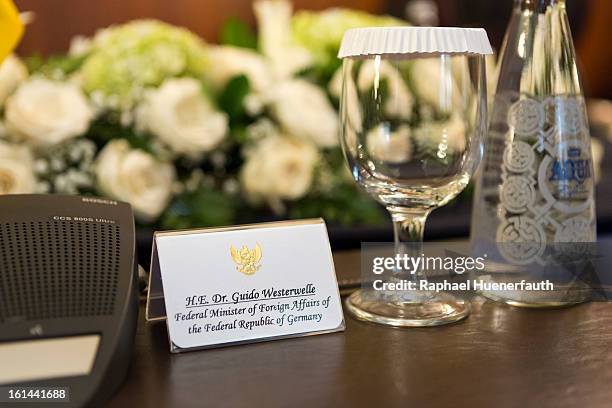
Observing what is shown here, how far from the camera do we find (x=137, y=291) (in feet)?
1.47

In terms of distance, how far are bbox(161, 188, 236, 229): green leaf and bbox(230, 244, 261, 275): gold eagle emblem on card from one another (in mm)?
569

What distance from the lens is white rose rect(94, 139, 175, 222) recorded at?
1004mm

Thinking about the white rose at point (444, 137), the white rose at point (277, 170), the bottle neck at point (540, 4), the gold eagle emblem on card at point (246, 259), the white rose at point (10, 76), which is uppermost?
the bottle neck at point (540, 4)

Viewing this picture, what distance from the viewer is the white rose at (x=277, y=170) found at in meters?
1.10

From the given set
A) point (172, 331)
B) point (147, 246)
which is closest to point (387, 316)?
point (172, 331)

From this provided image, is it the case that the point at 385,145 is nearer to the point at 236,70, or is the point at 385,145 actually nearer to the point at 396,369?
the point at 396,369

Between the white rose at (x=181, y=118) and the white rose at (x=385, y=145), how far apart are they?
56cm

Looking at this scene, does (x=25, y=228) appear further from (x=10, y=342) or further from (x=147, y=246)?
(x=147, y=246)

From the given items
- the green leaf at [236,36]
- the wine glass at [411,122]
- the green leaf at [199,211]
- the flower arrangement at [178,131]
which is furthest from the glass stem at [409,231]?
the green leaf at [236,36]

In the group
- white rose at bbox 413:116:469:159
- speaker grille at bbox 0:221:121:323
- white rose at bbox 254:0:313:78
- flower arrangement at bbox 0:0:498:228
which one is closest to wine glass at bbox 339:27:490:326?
white rose at bbox 413:116:469:159

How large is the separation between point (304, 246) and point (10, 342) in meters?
0.20

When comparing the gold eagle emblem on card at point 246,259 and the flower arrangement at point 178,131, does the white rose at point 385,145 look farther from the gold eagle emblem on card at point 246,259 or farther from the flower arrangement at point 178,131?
the flower arrangement at point 178,131

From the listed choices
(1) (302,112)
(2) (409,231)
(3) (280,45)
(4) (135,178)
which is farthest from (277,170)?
(2) (409,231)

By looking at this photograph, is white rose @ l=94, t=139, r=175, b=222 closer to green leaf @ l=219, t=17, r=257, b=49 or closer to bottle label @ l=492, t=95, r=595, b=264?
green leaf @ l=219, t=17, r=257, b=49
